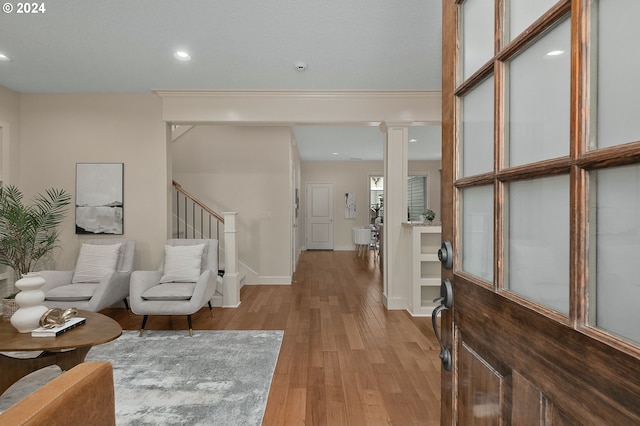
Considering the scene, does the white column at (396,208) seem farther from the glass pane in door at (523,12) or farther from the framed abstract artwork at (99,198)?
the glass pane in door at (523,12)

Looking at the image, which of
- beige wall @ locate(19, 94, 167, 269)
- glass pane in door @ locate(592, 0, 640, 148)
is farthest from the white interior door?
glass pane in door @ locate(592, 0, 640, 148)

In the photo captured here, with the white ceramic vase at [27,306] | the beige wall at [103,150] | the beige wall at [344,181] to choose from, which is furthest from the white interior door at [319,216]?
the white ceramic vase at [27,306]

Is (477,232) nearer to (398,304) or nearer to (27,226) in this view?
(398,304)

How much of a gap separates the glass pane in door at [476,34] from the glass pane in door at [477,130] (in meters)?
0.07

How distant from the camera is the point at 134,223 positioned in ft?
13.9

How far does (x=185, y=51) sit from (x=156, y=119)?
1462mm

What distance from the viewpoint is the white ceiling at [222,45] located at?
8.09ft

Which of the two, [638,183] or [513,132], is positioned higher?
[513,132]

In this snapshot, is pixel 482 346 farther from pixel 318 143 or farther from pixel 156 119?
pixel 318 143

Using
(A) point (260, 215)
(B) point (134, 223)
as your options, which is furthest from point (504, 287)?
(A) point (260, 215)

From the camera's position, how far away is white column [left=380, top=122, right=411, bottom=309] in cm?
424

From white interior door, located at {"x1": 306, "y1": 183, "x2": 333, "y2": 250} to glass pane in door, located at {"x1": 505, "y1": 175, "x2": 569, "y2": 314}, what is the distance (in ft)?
30.9

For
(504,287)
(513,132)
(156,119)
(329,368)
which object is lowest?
(329,368)

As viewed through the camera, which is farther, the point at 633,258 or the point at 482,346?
the point at 482,346
